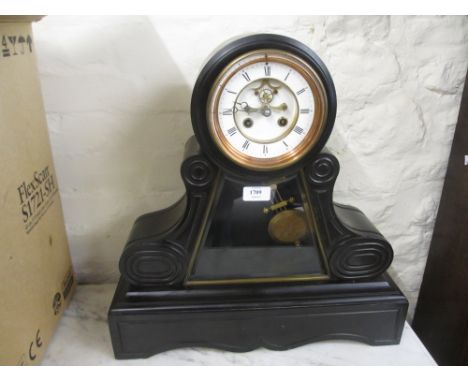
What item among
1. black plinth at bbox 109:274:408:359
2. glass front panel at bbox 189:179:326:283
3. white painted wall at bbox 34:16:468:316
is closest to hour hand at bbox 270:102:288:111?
glass front panel at bbox 189:179:326:283

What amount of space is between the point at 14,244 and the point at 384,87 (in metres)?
0.96

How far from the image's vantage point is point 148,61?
3.41 feet

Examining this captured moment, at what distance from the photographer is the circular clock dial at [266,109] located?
801 millimetres

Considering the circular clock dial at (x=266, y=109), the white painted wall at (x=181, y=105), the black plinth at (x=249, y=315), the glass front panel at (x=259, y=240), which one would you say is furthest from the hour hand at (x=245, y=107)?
the black plinth at (x=249, y=315)

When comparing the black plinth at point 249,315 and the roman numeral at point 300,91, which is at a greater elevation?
the roman numeral at point 300,91

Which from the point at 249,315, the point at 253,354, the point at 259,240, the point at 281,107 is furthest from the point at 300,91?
the point at 253,354

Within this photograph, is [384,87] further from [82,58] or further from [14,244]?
[14,244]

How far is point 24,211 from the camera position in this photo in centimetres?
89

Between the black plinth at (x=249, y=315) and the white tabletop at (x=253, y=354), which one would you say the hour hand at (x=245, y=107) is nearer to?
the black plinth at (x=249, y=315)

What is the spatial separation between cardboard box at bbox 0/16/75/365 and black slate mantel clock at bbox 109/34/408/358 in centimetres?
19

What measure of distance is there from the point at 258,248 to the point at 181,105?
0.43 meters

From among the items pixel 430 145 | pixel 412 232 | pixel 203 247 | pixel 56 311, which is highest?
pixel 430 145

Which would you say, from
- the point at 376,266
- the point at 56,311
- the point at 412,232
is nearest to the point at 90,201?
the point at 56,311

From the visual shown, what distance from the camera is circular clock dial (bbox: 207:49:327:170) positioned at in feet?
2.63
